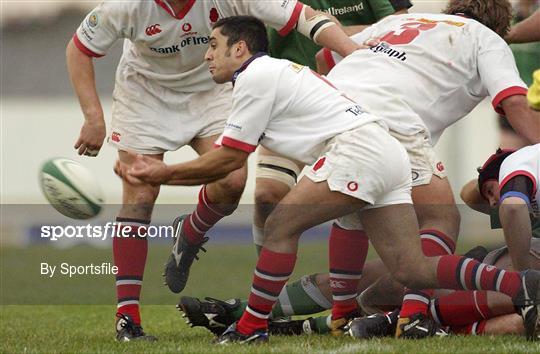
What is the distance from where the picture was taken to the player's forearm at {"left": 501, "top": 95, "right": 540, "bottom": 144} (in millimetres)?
5697

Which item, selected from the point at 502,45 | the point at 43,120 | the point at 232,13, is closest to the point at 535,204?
the point at 502,45

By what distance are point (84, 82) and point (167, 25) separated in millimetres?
488

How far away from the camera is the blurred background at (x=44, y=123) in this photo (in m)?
11.7

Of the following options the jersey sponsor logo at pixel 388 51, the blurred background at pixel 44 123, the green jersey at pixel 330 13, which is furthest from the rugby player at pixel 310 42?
the blurred background at pixel 44 123

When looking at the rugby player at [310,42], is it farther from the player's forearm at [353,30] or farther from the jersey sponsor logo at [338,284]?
the jersey sponsor logo at [338,284]

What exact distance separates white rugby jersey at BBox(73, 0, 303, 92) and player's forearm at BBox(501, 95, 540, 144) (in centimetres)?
116

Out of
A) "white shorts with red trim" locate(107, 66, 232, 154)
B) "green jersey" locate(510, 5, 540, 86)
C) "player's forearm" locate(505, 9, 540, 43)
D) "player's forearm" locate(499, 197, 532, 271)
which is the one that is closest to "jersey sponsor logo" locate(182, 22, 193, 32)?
A: "white shorts with red trim" locate(107, 66, 232, 154)

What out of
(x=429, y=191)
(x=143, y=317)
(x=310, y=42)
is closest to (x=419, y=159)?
(x=429, y=191)

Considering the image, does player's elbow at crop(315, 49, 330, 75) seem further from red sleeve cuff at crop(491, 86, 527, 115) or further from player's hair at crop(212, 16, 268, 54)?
red sleeve cuff at crop(491, 86, 527, 115)

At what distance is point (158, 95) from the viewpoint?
646cm

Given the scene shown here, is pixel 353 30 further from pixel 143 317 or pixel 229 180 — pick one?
pixel 143 317

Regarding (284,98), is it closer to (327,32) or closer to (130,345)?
(327,32)

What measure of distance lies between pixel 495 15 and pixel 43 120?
8786mm

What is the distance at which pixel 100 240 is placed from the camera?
6.73 metres
